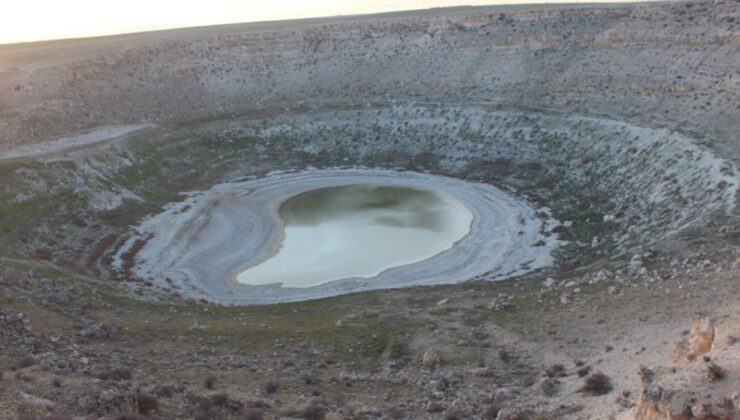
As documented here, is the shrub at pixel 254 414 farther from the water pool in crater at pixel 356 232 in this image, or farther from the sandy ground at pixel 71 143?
the sandy ground at pixel 71 143

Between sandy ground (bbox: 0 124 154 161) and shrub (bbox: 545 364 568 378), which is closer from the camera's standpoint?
shrub (bbox: 545 364 568 378)

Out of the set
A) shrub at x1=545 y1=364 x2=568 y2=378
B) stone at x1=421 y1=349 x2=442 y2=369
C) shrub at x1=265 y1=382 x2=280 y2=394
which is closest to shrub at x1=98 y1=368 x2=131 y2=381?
shrub at x1=265 y1=382 x2=280 y2=394

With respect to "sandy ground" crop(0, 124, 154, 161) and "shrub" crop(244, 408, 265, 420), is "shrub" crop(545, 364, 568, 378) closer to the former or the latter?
"shrub" crop(244, 408, 265, 420)

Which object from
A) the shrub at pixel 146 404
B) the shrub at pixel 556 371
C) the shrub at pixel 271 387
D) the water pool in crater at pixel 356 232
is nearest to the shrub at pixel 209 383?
the shrub at pixel 271 387

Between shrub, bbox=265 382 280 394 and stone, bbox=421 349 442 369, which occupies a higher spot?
stone, bbox=421 349 442 369

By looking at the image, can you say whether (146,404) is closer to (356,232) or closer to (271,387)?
(271,387)

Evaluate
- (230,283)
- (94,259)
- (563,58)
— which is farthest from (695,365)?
(563,58)

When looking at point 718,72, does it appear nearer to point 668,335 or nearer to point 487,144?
point 487,144

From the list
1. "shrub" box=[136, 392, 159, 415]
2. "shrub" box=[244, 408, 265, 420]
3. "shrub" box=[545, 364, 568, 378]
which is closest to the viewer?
"shrub" box=[136, 392, 159, 415]
